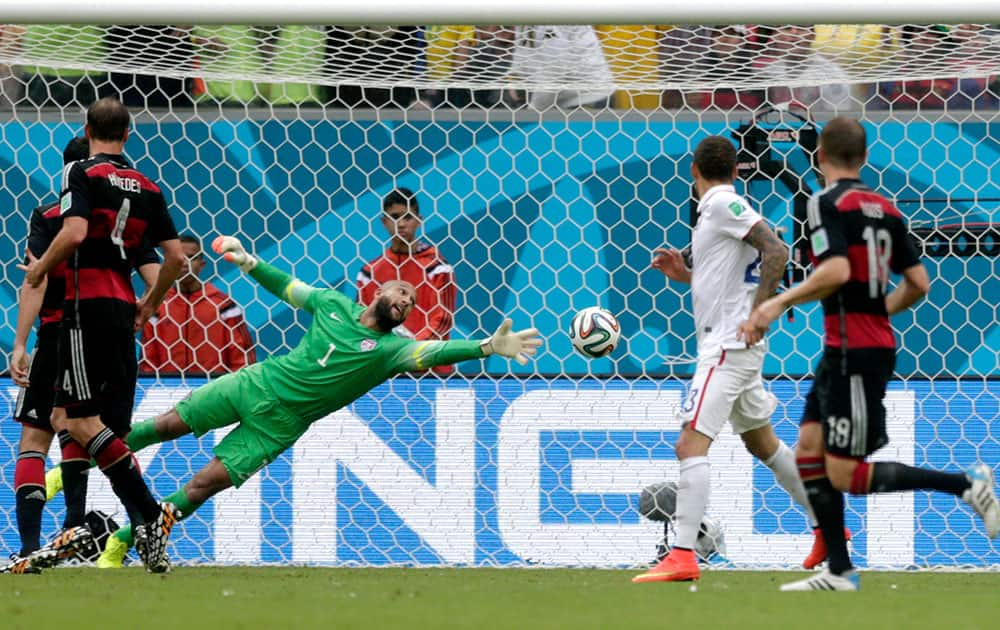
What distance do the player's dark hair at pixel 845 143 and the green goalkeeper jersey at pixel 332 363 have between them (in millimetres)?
2104

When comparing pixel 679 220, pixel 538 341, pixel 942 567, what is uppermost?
pixel 679 220

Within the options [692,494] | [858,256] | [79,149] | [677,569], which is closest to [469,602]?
[677,569]

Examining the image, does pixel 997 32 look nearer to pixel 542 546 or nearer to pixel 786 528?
pixel 786 528

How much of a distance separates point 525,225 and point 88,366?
2974mm

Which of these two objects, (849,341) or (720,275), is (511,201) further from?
(849,341)

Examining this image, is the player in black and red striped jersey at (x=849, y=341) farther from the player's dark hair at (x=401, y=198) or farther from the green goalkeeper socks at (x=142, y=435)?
the player's dark hair at (x=401, y=198)

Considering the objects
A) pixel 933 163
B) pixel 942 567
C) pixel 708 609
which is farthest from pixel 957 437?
pixel 708 609

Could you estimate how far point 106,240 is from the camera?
5918 millimetres

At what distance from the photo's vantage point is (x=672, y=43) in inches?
284

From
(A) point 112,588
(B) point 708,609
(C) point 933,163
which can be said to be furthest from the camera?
(C) point 933,163

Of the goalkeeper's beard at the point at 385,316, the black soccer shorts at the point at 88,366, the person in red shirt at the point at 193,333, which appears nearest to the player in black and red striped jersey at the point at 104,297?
the black soccer shorts at the point at 88,366

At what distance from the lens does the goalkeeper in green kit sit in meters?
6.54

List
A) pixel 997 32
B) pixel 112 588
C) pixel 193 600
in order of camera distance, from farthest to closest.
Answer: pixel 997 32 < pixel 112 588 < pixel 193 600

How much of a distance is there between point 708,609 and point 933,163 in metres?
4.15
